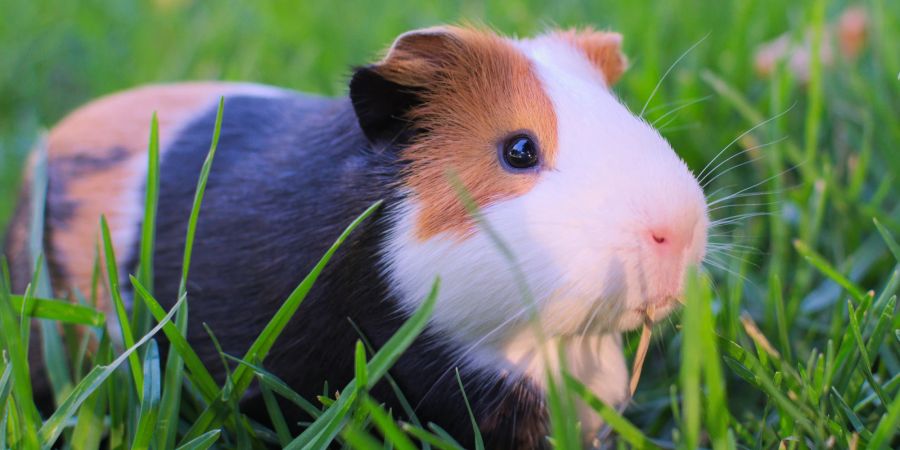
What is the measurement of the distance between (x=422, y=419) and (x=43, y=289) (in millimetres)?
956

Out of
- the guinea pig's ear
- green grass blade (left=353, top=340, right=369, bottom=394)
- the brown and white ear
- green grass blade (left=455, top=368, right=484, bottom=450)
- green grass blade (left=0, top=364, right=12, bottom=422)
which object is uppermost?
the guinea pig's ear

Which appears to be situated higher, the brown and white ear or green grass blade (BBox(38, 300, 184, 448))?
the brown and white ear

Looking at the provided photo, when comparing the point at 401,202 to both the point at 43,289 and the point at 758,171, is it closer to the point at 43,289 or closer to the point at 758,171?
the point at 43,289

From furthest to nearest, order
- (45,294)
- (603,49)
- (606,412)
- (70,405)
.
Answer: (603,49)
(45,294)
(70,405)
(606,412)

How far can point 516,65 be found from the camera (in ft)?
6.41

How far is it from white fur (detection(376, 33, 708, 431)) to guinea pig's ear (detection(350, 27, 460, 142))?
0.68ft

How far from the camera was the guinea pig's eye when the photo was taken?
5.98 ft

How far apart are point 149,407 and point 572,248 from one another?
0.84 m

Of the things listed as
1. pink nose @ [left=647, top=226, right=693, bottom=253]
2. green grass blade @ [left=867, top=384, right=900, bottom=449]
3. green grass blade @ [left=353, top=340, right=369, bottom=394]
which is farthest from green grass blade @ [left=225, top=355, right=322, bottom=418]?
green grass blade @ [left=867, top=384, right=900, bottom=449]

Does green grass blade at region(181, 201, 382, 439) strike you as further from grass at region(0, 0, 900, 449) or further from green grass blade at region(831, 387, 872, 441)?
green grass blade at region(831, 387, 872, 441)

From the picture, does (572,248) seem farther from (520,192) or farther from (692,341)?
(692,341)

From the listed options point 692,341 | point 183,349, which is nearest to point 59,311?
point 183,349

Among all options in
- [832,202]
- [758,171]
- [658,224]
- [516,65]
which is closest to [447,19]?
[758,171]

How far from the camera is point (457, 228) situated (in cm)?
180
